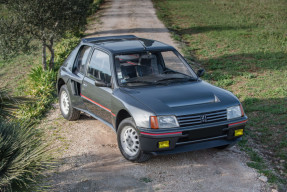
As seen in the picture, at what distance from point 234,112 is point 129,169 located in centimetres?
183

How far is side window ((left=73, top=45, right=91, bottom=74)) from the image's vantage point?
7566 millimetres

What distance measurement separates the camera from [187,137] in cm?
567

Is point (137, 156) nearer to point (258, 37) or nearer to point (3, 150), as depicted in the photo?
point (3, 150)

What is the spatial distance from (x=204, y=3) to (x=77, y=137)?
2880 cm

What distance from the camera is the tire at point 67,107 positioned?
807 centimetres

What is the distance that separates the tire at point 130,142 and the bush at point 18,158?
1.91m

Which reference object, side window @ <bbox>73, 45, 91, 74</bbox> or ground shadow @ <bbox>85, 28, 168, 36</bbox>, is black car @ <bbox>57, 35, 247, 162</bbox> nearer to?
side window @ <bbox>73, 45, 91, 74</bbox>

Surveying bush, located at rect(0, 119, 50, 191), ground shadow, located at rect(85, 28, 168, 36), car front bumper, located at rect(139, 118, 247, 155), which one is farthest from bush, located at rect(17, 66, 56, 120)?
ground shadow, located at rect(85, 28, 168, 36)

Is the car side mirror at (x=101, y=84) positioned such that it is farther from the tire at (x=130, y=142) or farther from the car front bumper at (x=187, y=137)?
the car front bumper at (x=187, y=137)

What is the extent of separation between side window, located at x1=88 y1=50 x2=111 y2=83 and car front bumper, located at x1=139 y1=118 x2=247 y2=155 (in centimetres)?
155

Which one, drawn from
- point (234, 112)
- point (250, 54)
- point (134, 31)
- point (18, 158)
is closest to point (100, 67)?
point (234, 112)

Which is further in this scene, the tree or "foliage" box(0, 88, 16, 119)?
the tree

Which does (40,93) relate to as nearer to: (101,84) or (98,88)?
(98,88)

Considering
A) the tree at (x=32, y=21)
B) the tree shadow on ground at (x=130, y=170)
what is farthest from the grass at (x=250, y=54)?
the tree at (x=32, y=21)
